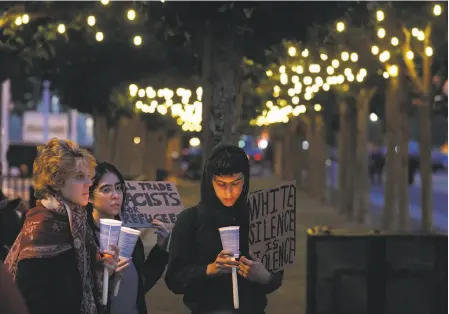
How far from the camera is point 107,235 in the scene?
4.84 metres

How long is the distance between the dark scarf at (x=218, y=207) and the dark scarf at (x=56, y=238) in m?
0.75

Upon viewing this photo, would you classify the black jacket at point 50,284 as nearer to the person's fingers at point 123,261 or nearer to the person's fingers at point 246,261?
the person's fingers at point 123,261

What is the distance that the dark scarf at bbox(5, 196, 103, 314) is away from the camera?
4480mm

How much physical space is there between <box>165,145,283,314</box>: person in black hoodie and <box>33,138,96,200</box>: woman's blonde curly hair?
2.73 feet

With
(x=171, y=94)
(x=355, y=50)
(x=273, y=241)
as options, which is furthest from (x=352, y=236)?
(x=171, y=94)

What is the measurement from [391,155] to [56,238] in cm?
1713

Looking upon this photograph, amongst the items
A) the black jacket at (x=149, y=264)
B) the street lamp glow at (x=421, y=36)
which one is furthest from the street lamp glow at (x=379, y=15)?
the black jacket at (x=149, y=264)

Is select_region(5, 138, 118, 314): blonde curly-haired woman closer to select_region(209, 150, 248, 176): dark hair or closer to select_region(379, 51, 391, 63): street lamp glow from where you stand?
select_region(209, 150, 248, 176): dark hair

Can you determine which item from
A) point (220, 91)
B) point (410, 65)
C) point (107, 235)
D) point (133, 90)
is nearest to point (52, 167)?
point (107, 235)

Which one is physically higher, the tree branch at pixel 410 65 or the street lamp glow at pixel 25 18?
the street lamp glow at pixel 25 18

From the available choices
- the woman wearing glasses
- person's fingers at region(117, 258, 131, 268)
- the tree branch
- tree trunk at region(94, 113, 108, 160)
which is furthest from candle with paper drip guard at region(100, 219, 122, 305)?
tree trunk at region(94, 113, 108, 160)

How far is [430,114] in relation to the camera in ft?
65.6

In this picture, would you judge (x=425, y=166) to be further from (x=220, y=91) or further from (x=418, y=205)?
(x=418, y=205)

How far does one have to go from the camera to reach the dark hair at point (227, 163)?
520cm
